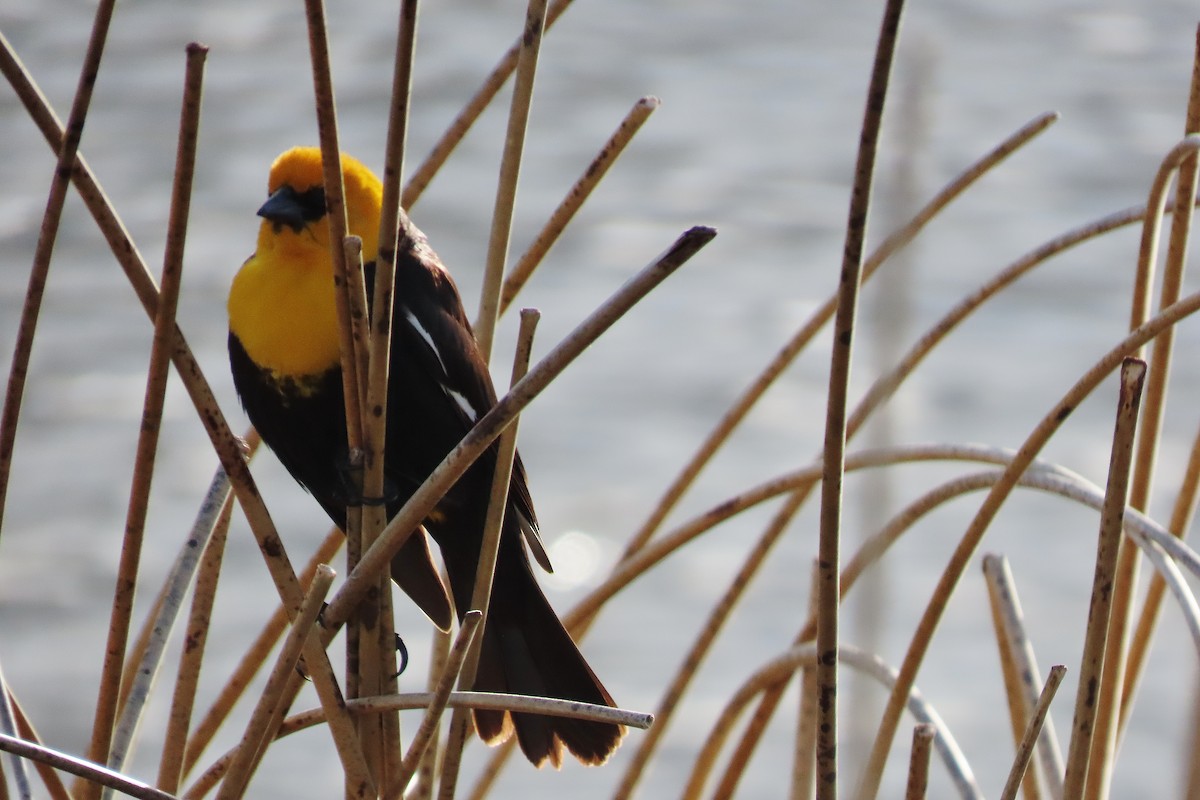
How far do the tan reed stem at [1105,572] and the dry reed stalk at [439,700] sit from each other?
0.70ft

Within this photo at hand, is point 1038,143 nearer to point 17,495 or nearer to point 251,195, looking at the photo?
point 251,195

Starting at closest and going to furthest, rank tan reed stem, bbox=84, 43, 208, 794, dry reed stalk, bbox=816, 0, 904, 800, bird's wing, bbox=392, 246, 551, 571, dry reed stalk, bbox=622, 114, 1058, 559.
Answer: dry reed stalk, bbox=816, 0, 904, 800 < tan reed stem, bbox=84, 43, 208, 794 < dry reed stalk, bbox=622, 114, 1058, 559 < bird's wing, bbox=392, 246, 551, 571

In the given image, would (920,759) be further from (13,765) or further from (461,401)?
(461,401)

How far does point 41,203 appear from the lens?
9.35 feet

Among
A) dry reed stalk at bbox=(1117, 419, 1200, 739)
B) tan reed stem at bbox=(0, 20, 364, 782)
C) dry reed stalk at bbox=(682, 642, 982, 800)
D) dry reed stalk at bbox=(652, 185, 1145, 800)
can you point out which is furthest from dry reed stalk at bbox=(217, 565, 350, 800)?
dry reed stalk at bbox=(1117, 419, 1200, 739)

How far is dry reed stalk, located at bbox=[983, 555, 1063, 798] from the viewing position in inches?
32.1

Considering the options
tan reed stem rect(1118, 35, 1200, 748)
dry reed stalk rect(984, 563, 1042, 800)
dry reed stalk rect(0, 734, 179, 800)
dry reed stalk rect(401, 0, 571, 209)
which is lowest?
dry reed stalk rect(0, 734, 179, 800)

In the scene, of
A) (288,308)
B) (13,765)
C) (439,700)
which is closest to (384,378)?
(439,700)

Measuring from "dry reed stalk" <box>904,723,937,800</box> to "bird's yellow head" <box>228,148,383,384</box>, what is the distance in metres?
0.45

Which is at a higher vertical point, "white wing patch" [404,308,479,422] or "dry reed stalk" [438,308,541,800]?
"white wing patch" [404,308,479,422]

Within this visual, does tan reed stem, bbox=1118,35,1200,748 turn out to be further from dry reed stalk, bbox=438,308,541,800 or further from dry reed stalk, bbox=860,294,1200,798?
dry reed stalk, bbox=438,308,541,800

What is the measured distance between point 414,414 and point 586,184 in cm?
28

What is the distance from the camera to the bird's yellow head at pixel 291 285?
2.94 ft

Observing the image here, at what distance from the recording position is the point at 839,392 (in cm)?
47
